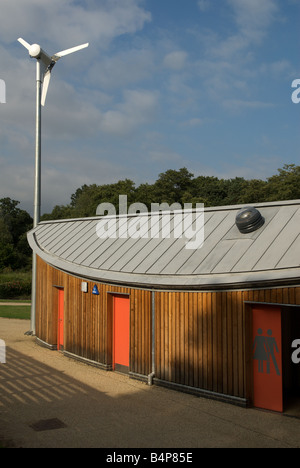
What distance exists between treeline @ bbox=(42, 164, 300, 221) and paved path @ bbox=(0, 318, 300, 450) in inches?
1482

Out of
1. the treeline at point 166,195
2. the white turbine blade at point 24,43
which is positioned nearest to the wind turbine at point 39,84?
the white turbine blade at point 24,43

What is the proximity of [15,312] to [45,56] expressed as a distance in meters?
15.4

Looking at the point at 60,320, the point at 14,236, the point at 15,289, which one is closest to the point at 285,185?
the point at 15,289

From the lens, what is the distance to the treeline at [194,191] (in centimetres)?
4847

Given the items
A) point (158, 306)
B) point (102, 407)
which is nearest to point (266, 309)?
point (158, 306)

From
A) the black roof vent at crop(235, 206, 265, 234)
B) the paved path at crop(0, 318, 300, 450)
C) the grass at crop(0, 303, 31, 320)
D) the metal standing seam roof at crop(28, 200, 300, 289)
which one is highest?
the black roof vent at crop(235, 206, 265, 234)

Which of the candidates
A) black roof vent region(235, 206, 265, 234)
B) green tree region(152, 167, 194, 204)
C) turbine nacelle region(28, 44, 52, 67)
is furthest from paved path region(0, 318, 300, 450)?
green tree region(152, 167, 194, 204)

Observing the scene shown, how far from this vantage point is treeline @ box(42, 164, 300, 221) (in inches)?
1908

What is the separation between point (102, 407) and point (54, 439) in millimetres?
2040

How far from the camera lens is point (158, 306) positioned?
11.5 metres

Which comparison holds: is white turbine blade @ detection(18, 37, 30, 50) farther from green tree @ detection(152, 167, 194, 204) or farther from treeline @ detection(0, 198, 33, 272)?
→ green tree @ detection(152, 167, 194, 204)

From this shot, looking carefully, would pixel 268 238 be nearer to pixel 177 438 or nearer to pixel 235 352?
pixel 235 352

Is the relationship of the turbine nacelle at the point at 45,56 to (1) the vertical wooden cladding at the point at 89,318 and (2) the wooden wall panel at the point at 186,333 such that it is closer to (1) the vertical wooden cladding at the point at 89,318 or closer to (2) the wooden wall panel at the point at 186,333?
(1) the vertical wooden cladding at the point at 89,318

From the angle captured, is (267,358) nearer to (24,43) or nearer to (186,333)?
(186,333)
